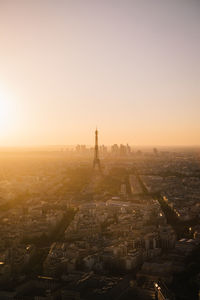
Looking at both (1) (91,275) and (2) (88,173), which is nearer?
(1) (91,275)

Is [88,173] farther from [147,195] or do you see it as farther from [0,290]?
[0,290]

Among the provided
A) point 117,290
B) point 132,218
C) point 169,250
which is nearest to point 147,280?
point 117,290

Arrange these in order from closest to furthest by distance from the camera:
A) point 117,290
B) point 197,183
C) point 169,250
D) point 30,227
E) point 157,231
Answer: point 117,290, point 169,250, point 157,231, point 30,227, point 197,183

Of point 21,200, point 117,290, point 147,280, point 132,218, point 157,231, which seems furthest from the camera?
point 21,200

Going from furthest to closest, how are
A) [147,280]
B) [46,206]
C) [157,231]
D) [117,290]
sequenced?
[46,206] < [157,231] < [147,280] < [117,290]

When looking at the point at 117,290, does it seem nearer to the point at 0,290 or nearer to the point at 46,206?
the point at 0,290

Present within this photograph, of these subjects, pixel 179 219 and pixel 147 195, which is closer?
pixel 179 219

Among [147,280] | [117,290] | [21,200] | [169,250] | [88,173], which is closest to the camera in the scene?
[117,290]

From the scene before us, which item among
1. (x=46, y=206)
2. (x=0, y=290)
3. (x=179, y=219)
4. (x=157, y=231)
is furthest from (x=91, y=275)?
(x=46, y=206)
